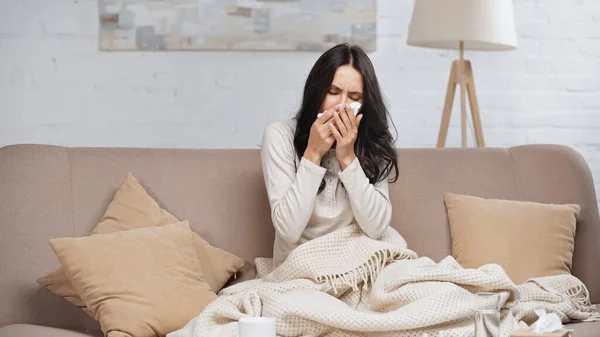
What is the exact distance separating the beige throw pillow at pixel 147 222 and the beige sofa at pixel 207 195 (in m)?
0.07

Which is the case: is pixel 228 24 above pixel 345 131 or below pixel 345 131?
above

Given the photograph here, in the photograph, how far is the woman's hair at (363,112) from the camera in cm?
265

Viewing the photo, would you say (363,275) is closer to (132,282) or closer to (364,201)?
(364,201)

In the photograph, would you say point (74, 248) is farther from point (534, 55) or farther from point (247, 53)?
point (534, 55)

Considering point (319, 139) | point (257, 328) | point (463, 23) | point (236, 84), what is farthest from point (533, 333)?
point (236, 84)

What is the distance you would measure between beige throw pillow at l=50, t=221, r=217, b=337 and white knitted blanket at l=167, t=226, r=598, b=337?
0.10 meters

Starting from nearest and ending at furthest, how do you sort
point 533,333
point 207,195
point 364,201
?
point 533,333, point 364,201, point 207,195

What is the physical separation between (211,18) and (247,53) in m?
0.22

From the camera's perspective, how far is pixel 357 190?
2.52 meters

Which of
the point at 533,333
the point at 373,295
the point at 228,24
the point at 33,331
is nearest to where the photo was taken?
the point at 533,333

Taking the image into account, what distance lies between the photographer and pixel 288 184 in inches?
101

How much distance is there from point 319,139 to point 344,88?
0.19 meters

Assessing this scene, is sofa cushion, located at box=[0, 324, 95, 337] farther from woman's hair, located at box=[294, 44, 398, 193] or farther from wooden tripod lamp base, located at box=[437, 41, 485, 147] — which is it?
wooden tripod lamp base, located at box=[437, 41, 485, 147]

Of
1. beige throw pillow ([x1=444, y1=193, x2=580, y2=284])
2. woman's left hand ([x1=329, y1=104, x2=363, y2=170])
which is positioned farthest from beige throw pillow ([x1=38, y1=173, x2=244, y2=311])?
beige throw pillow ([x1=444, y1=193, x2=580, y2=284])
